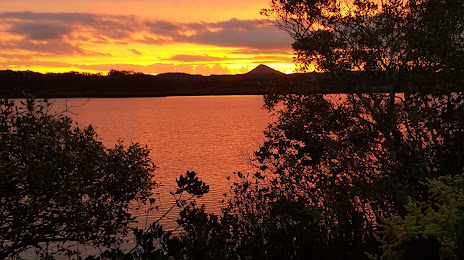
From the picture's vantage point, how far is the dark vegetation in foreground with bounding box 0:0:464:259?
10.3 metres

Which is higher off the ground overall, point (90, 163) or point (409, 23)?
point (409, 23)

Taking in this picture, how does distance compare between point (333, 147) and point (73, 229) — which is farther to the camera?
point (333, 147)

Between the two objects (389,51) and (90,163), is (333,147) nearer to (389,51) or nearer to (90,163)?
(389,51)

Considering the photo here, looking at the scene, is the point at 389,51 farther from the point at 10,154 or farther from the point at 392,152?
the point at 10,154

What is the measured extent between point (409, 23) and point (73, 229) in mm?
13734

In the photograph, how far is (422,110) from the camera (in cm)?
1638

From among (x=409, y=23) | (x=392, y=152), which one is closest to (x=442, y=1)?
(x=409, y=23)

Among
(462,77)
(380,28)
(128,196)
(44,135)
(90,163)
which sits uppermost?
(380,28)

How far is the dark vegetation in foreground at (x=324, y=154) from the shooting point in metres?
10.3

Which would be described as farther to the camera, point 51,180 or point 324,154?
point 324,154

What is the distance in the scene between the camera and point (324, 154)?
58.1 ft

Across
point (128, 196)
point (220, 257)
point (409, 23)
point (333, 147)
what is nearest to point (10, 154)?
point (128, 196)

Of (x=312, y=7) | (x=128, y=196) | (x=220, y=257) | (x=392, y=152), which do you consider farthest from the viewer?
(x=312, y=7)

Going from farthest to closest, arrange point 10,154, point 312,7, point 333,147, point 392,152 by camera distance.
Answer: point 312,7, point 333,147, point 392,152, point 10,154
